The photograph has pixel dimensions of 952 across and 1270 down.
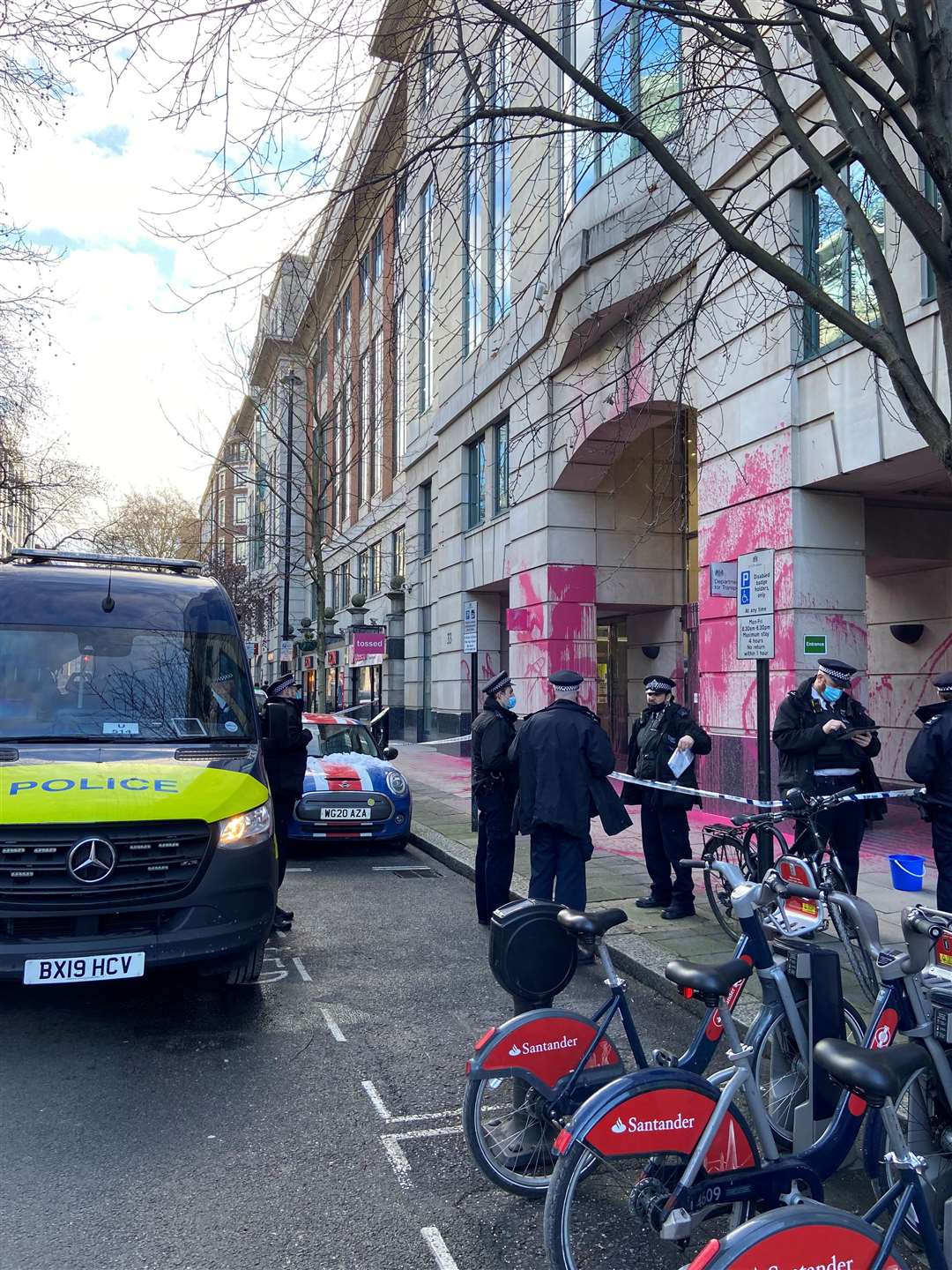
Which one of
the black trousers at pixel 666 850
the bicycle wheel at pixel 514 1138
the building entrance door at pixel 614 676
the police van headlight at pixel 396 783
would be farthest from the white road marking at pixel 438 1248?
the building entrance door at pixel 614 676

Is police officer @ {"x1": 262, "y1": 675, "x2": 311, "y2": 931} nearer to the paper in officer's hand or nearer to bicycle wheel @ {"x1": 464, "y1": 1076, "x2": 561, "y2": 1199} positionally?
the paper in officer's hand

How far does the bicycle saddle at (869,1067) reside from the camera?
1985mm

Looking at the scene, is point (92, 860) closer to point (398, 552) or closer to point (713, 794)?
point (713, 794)

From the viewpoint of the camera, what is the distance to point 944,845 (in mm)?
5973

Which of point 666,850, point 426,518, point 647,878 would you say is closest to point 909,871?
point 666,850

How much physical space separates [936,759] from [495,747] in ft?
9.24

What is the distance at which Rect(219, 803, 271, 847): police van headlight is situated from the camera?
4.91 meters

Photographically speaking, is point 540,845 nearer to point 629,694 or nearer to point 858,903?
point 858,903

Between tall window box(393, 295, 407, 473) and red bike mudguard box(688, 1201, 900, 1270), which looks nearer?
red bike mudguard box(688, 1201, 900, 1270)

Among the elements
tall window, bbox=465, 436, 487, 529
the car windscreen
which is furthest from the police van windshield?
tall window, bbox=465, 436, 487, 529

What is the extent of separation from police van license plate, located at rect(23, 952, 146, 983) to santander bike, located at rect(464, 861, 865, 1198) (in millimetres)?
1948

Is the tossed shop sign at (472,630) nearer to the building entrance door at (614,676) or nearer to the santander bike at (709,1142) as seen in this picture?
the building entrance door at (614,676)

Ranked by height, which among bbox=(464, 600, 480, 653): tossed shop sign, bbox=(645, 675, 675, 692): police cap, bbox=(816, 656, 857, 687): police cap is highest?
bbox=(464, 600, 480, 653): tossed shop sign

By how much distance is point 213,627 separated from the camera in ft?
20.4
